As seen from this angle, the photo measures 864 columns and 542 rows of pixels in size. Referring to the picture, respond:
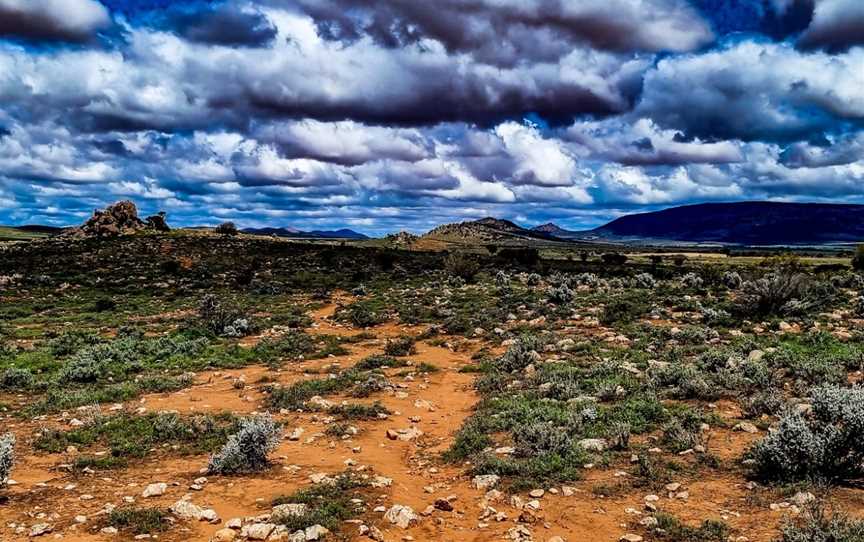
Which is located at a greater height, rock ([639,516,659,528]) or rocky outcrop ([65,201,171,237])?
rocky outcrop ([65,201,171,237])

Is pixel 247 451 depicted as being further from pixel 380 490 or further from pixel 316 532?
pixel 316 532

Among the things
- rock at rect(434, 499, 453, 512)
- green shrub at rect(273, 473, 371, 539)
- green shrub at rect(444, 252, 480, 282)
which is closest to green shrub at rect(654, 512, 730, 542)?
rock at rect(434, 499, 453, 512)

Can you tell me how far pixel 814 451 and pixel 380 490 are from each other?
19.4ft

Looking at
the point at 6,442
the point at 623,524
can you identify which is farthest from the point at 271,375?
the point at 623,524

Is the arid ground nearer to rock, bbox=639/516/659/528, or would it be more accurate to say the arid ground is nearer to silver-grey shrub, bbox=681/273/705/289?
rock, bbox=639/516/659/528

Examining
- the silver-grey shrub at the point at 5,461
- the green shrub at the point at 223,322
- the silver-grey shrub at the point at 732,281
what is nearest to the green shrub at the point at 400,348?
the green shrub at the point at 223,322

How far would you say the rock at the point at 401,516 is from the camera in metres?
7.27

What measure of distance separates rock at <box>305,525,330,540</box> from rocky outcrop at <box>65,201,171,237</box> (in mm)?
64165

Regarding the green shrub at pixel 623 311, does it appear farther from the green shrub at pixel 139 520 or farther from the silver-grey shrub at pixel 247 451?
the green shrub at pixel 139 520

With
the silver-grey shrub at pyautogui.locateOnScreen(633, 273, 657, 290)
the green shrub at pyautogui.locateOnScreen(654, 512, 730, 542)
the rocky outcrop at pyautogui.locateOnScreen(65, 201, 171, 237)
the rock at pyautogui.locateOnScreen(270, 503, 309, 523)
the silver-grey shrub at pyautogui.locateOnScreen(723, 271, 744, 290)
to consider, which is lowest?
the rock at pyautogui.locateOnScreen(270, 503, 309, 523)

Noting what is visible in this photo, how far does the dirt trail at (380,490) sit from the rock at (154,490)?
122mm

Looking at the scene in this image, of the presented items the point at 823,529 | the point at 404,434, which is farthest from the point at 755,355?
the point at 404,434

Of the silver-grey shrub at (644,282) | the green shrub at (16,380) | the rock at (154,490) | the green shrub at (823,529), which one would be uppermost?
the silver-grey shrub at (644,282)

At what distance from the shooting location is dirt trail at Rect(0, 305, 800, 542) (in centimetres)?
704
